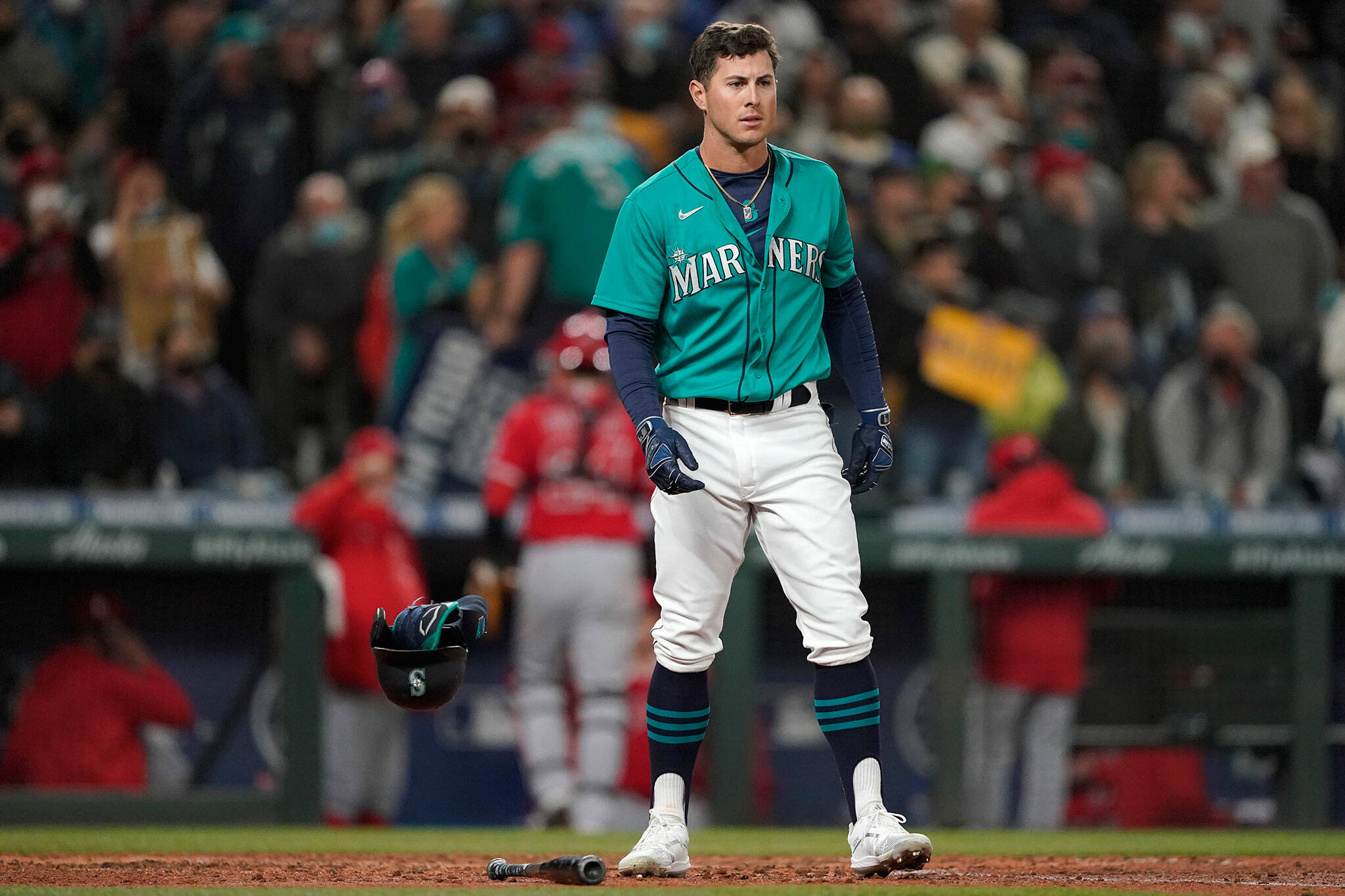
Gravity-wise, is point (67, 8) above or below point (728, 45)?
above

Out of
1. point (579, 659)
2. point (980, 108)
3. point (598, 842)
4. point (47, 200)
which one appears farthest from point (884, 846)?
point (980, 108)

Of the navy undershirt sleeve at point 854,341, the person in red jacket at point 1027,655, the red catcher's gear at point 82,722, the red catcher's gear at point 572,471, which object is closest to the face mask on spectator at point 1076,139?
the person in red jacket at point 1027,655

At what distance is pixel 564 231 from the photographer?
780 centimetres

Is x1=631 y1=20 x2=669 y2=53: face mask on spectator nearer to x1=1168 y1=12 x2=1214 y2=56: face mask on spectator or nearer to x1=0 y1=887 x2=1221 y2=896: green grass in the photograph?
x1=1168 y1=12 x2=1214 y2=56: face mask on spectator

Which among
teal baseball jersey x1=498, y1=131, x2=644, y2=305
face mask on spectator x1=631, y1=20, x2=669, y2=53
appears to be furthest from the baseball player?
face mask on spectator x1=631, y1=20, x2=669, y2=53

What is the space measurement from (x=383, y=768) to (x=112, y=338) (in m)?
2.17

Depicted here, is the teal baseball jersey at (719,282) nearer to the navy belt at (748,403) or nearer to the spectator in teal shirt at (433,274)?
the navy belt at (748,403)

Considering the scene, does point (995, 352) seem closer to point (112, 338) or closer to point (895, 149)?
point (895, 149)

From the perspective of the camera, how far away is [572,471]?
22.1 feet

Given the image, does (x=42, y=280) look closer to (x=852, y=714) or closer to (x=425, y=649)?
(x=425, y=649)

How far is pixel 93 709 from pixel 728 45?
3877 millimetres

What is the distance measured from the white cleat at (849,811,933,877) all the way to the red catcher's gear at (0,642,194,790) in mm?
3616

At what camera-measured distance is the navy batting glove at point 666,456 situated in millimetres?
3533

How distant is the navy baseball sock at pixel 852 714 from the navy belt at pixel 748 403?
22.6 inches
